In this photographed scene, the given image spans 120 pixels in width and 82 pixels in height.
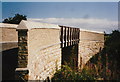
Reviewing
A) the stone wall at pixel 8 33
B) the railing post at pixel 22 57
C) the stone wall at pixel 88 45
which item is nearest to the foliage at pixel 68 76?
the stone wall at pixel 8 33

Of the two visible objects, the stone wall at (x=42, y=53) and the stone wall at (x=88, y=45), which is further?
the stone wall at (x=88, y=45)

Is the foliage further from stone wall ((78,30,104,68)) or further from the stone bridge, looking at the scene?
stone wall ((78,30,104,68))

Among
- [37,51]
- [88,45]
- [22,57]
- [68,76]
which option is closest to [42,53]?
[37,51]

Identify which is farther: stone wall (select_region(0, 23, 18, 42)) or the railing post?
stone wall (select_region(0, 23, 18, 42))

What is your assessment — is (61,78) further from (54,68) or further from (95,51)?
(95,51)

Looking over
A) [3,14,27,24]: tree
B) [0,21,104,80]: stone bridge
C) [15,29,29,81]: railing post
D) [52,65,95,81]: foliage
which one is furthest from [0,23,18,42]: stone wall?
[3,14,27,24]: tree

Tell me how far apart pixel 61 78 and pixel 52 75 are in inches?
27.8

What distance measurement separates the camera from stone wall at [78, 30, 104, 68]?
1597 cm

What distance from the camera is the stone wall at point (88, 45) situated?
16.0 metres

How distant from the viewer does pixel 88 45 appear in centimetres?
1817

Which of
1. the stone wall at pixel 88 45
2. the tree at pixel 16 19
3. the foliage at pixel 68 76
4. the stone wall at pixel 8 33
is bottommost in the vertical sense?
the foliage at pixel 68 76

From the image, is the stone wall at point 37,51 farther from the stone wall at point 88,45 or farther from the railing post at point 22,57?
the stone wall at point 88,45

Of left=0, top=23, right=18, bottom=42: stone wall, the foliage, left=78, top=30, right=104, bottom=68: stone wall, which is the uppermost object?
left=0, top=23, right=18, bottom=42: stone wall

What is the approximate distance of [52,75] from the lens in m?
8.96
